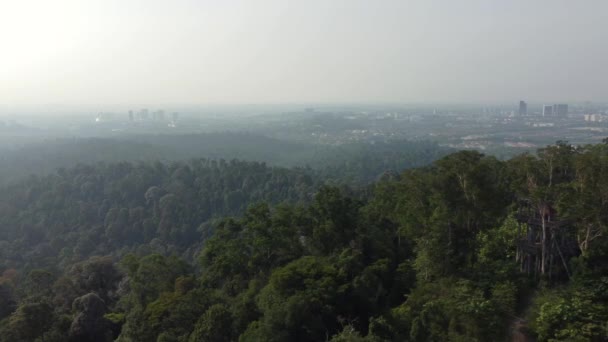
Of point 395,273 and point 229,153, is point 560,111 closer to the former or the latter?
point 229,153

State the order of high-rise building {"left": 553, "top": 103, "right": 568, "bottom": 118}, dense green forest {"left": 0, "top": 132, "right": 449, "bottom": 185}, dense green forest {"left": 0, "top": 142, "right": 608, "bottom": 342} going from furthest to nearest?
high-rise building {"left": 553, "top": 103, "right": 568, "bottom": 118}
dense green forest {"left": 0, "top": 132, "right": 449, "bottom": 185}
dense green forest {"left": 0, "top": 142, "right": 608, "bottom": 342}

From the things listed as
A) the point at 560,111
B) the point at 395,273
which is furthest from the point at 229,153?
the point at 560,111

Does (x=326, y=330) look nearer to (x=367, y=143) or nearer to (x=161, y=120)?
(x=367, y=143)

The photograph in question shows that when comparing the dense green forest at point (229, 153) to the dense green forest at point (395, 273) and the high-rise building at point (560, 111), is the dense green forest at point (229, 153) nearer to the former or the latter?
the dense green forest at point (395, 273)

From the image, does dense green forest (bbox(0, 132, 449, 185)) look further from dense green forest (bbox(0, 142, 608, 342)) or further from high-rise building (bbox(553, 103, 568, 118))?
high-rise building (bbox(553, 103, 568, 118))

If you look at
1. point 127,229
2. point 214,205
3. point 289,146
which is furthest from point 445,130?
point 127,229

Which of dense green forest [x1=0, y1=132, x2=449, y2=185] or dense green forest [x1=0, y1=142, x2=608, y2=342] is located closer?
dense green forest [x1=0, y1=142, x2=608, y2=342]

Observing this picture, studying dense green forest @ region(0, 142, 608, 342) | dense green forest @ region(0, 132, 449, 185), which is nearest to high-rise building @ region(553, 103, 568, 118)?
dense green forest @ region(0, 132, 449, 185)

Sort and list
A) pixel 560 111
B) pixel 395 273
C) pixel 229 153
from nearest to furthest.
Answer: pixel 395 273
pixel 229 153
pixel 560 111

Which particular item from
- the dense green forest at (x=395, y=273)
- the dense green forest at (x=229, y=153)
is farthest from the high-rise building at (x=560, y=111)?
the dense green forest at (x=395, y=273)

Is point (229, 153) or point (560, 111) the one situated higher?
point (560, 111)
